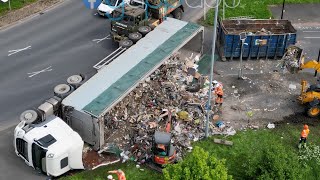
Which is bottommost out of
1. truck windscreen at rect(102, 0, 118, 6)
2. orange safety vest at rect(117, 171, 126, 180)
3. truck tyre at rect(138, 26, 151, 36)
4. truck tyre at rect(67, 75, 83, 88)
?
orange safety vest at rect(117, 171, 126, 180)

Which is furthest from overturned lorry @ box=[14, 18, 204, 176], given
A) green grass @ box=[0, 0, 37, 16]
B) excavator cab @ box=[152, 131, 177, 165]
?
green grass @ box=[0, 0, 37, 16]

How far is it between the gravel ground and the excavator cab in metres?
16.9

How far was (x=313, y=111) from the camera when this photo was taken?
88.1ft

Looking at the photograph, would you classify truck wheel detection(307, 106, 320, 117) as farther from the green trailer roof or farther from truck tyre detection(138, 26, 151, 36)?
truck tyre detection(138, 26, 151, 36)

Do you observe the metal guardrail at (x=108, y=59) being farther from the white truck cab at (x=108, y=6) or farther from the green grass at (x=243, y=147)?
the white truck cab at (x=108, y=6)

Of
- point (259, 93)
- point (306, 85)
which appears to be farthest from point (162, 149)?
point (306, 85)

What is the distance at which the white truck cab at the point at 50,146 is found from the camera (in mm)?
22344

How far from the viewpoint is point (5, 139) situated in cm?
2517

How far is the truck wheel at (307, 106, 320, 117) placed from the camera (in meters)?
26.7

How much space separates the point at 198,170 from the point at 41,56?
1586 centimetres

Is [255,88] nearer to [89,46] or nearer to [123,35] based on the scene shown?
[123,35]

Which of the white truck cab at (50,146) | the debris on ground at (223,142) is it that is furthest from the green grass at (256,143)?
the white truck cab at (50,146)

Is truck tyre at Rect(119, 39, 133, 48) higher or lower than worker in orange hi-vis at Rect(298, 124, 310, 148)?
higher

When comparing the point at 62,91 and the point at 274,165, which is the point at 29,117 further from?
the point at 274,165
